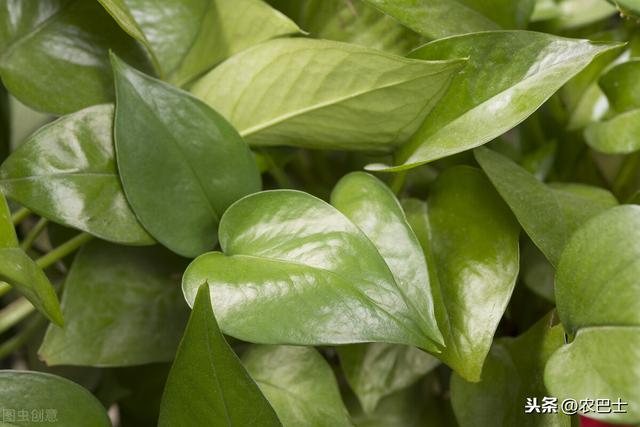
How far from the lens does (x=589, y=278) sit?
1.14 ft

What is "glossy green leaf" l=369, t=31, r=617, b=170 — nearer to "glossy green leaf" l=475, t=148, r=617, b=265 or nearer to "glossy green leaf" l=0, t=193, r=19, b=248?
"glossy green leaf" l=475, t=148, r=617, b=265

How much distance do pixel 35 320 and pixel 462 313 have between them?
1.09 feet

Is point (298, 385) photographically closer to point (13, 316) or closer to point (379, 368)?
point (379, 368)

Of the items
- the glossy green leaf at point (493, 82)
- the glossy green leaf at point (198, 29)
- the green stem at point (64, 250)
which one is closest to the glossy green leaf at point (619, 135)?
the glossy green leaf at point (493, 82)

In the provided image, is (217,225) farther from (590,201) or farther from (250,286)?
(590,201)

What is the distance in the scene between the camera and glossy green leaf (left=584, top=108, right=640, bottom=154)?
455 millimetres

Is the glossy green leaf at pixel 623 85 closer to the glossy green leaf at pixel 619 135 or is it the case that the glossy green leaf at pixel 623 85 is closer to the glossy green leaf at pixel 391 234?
the glossy green leaf at pixel 619 135

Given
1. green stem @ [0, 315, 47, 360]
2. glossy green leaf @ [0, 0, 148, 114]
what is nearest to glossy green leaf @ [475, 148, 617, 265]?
glossy green leaf @ [0, 0, 148, 114]

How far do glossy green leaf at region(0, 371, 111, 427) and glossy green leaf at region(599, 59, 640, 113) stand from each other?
0.38 meters

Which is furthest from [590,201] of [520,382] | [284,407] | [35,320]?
[35,320]

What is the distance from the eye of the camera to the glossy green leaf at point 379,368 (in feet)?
1.51

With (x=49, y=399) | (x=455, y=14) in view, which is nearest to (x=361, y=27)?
(x=455, y=14)

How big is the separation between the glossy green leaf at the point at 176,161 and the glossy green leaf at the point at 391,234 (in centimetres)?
6

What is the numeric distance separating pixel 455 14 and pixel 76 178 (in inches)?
9.6
